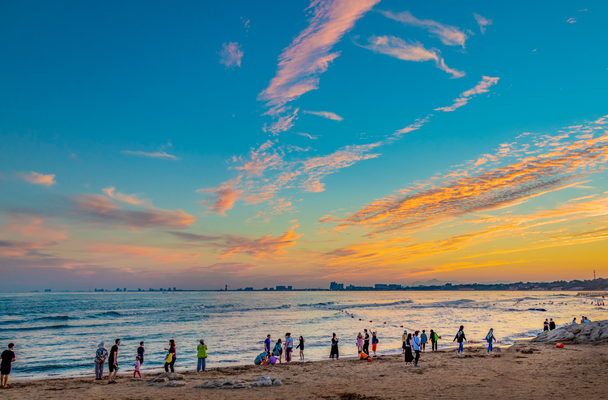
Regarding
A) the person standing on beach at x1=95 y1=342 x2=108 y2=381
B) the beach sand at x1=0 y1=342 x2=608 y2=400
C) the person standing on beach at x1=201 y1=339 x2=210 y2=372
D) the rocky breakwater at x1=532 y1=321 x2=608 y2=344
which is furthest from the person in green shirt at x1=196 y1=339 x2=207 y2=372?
the rocky breakwater at x1=532 y1=321 x2=608 y2=344

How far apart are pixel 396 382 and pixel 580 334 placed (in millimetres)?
21599

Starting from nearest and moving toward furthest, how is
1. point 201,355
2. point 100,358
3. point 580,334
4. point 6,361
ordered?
point 6,361
point 100,358
point 201,355
point 580,334

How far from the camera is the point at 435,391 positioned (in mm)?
14273

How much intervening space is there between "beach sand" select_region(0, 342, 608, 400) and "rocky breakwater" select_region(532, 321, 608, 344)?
17.0 feet

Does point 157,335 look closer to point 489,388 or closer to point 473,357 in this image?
point 473,357

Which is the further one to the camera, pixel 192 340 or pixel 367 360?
pixel 192 340

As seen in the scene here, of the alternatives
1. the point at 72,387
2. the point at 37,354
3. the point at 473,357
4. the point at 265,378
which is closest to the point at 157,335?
the point at 37,354

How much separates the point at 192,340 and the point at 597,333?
118 ft

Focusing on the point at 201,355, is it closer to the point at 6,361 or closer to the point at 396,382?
the point at 6,361

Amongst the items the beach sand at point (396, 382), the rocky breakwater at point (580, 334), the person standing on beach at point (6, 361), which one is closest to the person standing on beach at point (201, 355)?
the beach sand at point (396, 382)

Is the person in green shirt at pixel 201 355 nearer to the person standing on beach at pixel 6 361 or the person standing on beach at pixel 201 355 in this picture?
the person standing on beach at pixel 201 355

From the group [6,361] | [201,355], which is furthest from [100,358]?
[201,355]

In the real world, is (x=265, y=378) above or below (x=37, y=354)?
above

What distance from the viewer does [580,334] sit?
1111 inches
